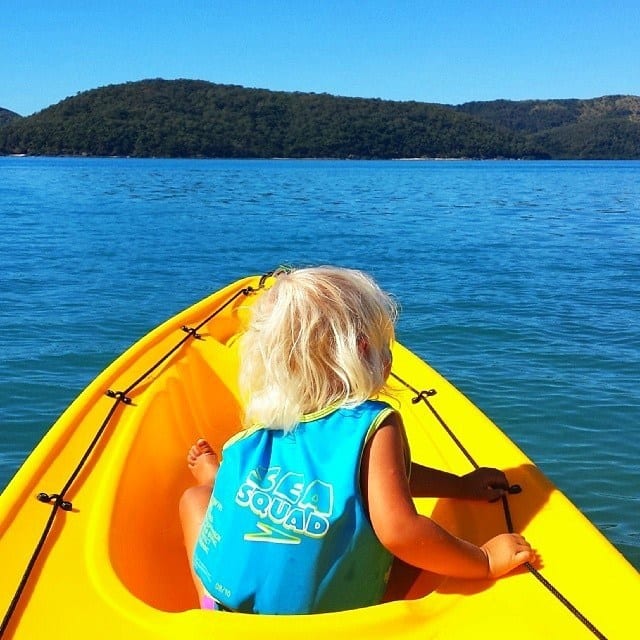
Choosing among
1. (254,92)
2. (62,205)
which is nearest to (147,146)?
(254,92)

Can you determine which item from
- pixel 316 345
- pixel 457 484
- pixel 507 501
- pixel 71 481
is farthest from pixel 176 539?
pixel 316 345

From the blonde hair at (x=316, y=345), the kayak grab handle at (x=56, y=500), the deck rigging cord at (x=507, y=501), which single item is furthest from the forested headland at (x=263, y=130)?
the blonde hair at (x=316, y=345)

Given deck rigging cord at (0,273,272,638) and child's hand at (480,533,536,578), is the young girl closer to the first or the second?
child's hand at (480,533,536,578)

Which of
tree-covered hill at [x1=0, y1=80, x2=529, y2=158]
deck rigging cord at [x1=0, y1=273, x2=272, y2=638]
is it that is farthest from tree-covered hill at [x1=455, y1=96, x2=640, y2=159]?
deck rigging cord at [x1=0, y1=273, x2=272, y2=638]

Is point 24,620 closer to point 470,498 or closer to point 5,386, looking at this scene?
point 470,498

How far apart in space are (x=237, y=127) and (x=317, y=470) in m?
97.5

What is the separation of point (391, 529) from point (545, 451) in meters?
3.14

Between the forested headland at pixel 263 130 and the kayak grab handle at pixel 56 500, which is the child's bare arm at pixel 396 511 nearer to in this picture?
the kayak grab handle at pixel 56 500

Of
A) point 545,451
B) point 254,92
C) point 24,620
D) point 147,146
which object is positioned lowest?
point 545,451

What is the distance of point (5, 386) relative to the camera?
561 centimetres

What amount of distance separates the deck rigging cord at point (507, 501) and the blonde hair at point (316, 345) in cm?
55

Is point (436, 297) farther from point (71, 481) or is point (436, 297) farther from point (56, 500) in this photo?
point (56, 500)

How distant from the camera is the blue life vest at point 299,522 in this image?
64.6 inches

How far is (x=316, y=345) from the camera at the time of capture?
1667 millimetres
